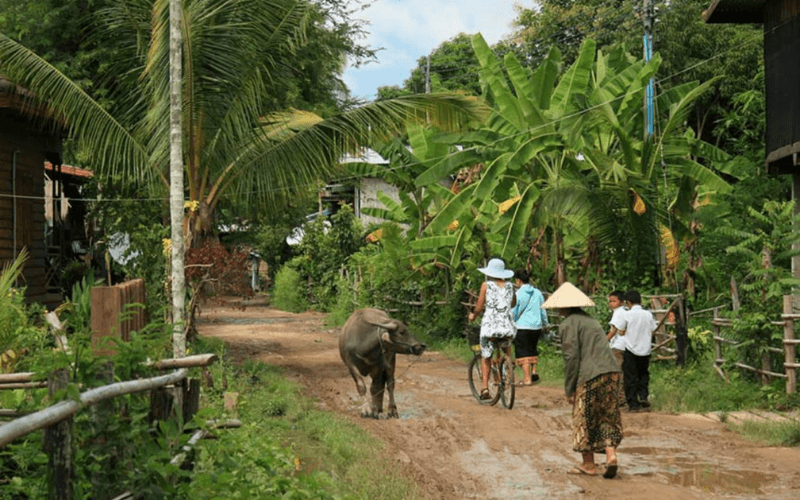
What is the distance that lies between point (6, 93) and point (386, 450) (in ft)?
28.4

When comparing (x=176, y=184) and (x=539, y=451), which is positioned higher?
(x=176, y=184)

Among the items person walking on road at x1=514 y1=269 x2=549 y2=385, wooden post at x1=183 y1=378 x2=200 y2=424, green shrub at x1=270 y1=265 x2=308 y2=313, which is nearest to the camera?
wooden post at x1=183 y1=378 x2=200 y2=424

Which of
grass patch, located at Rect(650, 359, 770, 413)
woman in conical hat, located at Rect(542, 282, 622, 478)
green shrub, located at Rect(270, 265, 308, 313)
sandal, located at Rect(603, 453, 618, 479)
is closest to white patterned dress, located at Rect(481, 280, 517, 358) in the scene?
grass patch, located at Rect(650, 359, 770, 413)

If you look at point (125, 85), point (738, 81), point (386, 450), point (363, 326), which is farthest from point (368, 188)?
point (386, 450)

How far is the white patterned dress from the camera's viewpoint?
1266cm

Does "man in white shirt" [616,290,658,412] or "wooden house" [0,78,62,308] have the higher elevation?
"wooden house" [0,78,62,308]

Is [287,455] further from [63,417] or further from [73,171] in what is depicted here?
[73,171]

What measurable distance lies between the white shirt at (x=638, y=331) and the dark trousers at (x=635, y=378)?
0.10 metres

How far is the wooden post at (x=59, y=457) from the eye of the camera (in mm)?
4180

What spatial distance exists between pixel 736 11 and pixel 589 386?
11379 millimetres

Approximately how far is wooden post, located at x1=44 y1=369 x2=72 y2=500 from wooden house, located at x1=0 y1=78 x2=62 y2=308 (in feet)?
38.8

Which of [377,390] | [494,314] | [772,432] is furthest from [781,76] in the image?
[377,390]

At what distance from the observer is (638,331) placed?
12.6 meters

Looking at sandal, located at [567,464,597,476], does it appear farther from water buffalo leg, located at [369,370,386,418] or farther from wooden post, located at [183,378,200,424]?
Result: wooden post, located at [183,378,200,424]
